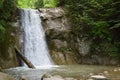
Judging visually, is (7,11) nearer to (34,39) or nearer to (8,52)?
(34,39)

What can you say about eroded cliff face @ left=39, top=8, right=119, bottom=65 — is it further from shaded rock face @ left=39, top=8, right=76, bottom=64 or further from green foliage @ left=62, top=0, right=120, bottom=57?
green foliage @ left=62, top=0, right=120, bottom=57

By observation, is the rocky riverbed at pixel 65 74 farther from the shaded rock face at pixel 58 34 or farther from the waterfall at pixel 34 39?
the shaded rock face at pixel 58 34

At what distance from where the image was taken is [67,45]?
62.0 feet

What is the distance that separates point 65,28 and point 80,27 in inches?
42.2

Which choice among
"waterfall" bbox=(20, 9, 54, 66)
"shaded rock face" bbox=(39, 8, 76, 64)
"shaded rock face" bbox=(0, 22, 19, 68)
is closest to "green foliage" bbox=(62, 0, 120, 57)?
"shaded rock face" bbox=(39, 8, 76, 64)

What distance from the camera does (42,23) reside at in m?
19.6

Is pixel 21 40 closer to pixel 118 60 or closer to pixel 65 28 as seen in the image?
pixel 65 28

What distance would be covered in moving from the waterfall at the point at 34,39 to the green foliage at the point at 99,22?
2.37m

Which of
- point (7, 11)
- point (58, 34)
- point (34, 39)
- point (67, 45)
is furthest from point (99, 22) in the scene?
point (7, 11)

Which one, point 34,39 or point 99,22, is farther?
A: point 99,22

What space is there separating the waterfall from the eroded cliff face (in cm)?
40

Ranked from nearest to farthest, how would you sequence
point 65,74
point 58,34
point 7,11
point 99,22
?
point 65,74, point 7,11, point 99,22, point 58,34

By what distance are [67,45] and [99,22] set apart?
2.74m

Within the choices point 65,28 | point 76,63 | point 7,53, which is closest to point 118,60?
point 76,63
